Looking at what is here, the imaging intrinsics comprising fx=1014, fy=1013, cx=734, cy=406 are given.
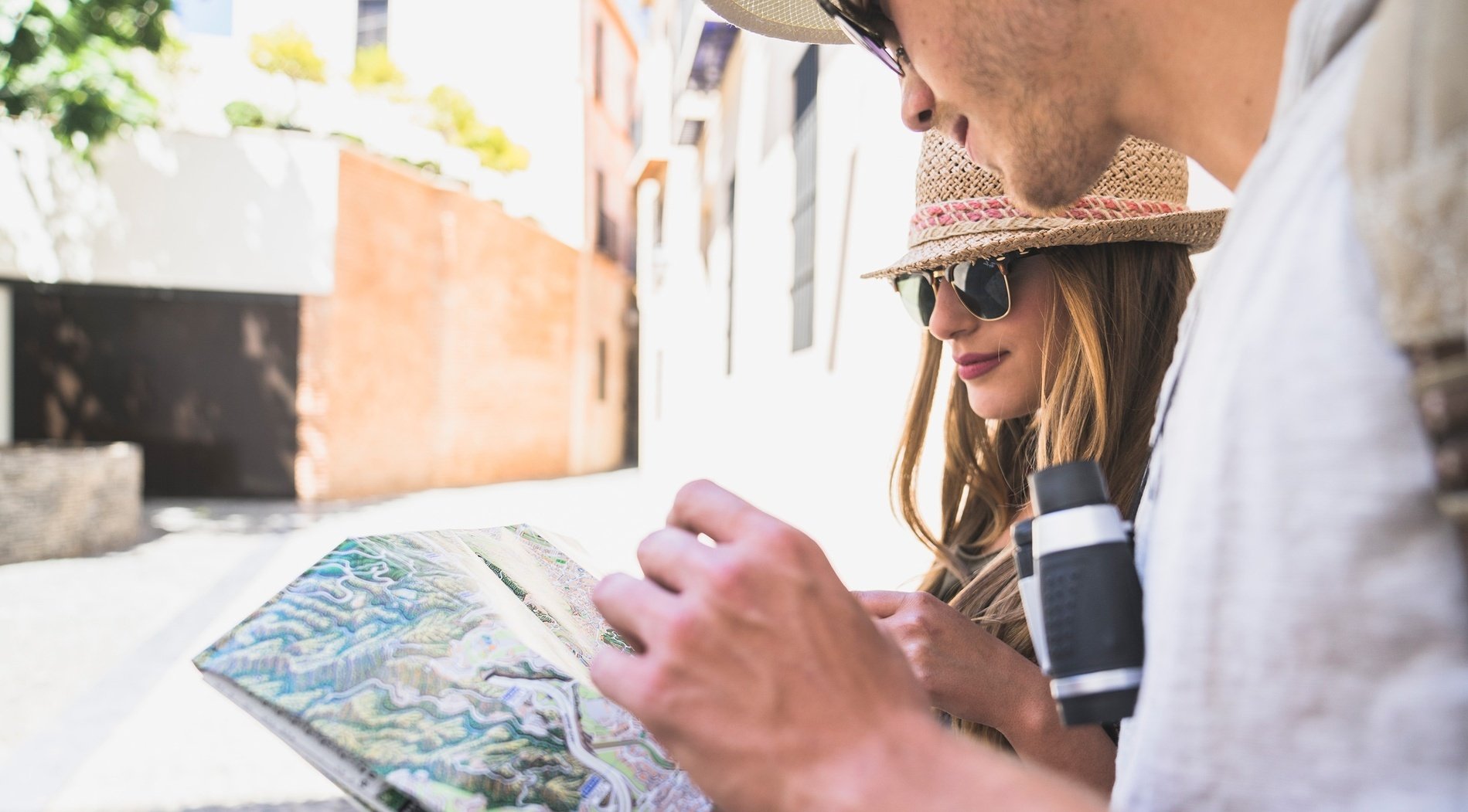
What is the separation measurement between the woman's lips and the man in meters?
1.01

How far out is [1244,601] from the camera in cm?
52

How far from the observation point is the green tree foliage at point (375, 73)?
1659cm

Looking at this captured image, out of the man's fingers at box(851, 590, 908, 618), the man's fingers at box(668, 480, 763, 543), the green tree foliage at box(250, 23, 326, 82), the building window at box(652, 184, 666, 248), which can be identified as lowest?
the man's fingers at box(851, 590, 908, 618)

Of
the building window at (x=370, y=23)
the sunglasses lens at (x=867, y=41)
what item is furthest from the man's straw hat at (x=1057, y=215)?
the building window at (x=370, y=23)

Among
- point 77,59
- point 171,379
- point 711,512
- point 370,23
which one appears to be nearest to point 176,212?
point 171,379

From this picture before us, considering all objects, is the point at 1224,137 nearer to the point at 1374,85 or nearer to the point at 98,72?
the point at 1374,85

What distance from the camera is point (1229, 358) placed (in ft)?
1.79

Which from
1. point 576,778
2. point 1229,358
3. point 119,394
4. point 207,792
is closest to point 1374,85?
point 1229,358

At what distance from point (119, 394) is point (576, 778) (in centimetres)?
1458

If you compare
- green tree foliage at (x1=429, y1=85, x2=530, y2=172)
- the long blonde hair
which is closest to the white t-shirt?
the long blonde hair

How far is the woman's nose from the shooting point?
180 centimetres

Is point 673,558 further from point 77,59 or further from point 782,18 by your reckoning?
point 77,59

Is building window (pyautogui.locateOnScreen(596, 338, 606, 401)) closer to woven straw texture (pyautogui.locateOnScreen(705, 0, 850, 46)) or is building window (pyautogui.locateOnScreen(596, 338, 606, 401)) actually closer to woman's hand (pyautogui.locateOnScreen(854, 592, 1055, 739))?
woven straw texture (pyautogui.locateOnScreen(705, 0, 850, 46))

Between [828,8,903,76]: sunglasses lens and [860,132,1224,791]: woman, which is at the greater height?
[828,8,903,76]: sunglasses lens
